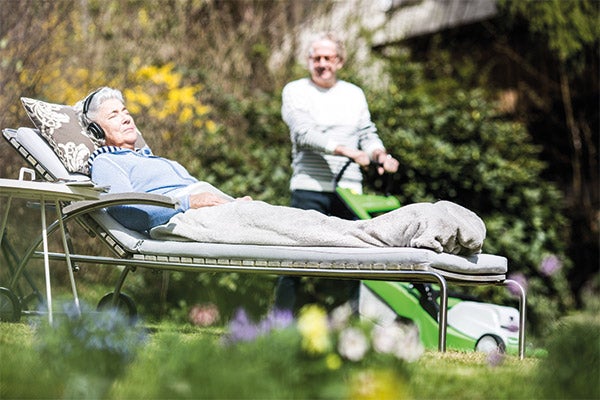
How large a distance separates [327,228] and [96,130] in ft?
4.37

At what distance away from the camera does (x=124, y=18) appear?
298 inches

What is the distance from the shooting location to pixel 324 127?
17.6 feet

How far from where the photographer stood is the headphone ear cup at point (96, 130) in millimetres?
4785

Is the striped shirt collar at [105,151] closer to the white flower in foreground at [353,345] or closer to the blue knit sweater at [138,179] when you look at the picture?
the blue knit sweater at [138,179]

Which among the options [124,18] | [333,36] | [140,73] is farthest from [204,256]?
[124,18]

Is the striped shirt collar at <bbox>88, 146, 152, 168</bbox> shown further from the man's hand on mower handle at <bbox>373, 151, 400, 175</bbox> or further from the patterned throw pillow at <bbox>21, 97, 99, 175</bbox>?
the man's hand on mower handle at <bbox>373, 151, 400, 175</bbox>

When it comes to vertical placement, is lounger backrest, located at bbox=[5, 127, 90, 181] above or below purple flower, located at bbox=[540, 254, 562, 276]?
above

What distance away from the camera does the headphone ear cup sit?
4.79m

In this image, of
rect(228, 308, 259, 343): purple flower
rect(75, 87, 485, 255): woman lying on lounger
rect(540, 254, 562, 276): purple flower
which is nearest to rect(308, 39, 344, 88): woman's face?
rect(75, 87, 485, 255): woman lying on lounger

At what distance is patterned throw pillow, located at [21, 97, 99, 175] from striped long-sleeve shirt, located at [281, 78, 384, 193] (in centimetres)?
115

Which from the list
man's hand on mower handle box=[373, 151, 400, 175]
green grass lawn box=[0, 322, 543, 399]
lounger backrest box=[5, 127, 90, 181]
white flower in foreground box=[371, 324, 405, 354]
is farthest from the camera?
man's hand on mower handle box=[373, 151, 400, 175]

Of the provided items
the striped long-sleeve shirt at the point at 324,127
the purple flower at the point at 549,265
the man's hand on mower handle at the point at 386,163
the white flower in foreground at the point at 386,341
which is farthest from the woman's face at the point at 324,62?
the white flower in foreground at the point at 386,341

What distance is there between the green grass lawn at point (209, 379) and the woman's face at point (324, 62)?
2.65m

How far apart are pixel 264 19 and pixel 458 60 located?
2394 millimetres
